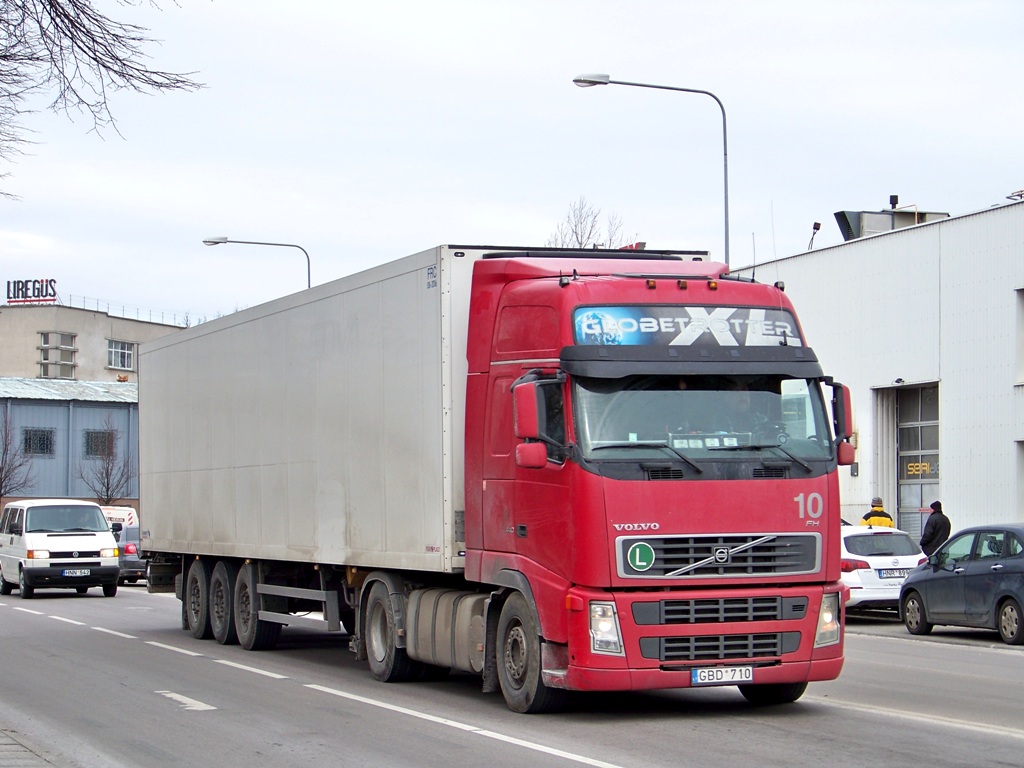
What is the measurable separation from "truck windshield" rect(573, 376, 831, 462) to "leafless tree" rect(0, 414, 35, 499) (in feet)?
214

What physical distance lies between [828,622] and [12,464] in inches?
2642

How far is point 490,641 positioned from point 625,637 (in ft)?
5.83

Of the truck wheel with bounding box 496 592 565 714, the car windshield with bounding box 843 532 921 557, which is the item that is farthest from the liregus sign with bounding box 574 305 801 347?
the car windshield with bounding box 843 532 921 557

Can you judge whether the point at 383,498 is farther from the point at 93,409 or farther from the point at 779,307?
the point at 93,409

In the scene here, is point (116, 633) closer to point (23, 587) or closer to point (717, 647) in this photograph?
point (23, 587)

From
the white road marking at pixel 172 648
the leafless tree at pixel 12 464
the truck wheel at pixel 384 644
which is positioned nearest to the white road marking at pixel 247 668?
the white road marking at pixel 172 648

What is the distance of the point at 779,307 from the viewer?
1121 centimetres

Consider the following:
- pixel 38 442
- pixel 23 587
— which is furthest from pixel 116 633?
pixel 38 442

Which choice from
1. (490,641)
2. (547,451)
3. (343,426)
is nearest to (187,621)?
(343,426)

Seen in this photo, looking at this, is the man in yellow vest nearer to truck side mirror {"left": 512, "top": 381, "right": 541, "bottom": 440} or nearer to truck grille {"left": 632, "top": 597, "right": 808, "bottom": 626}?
truck grille {"left": 632, "top": 597, "right": 808, "bottom": 626}

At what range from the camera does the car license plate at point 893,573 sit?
2230 cm

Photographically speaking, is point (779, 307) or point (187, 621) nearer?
point (779, 307)

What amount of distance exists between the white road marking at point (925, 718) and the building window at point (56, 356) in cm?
9205

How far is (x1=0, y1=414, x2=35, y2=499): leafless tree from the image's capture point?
71125 mm
